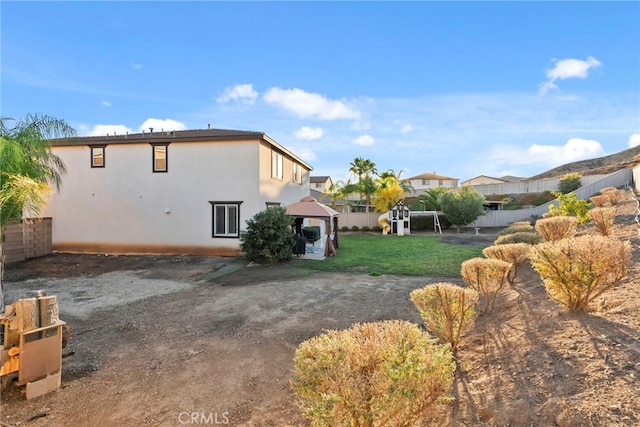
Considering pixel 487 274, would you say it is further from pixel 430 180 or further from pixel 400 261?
pixel 430 180

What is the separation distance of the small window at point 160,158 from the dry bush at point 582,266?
15.4m

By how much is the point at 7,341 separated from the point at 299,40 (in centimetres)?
1213

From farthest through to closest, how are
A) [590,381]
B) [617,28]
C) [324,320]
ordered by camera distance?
[617,28] < [324,320] < [590,381]

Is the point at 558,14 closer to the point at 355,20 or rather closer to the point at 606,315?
the point at 355,20

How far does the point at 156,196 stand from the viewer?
605 inches

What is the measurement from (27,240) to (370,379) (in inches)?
682

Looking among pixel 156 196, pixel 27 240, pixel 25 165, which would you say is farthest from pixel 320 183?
pixel 25 165

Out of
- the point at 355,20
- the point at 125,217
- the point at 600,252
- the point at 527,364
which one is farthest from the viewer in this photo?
the point at 125,217

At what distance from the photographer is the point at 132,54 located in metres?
12.1

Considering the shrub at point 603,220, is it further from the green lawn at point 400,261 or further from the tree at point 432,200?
the tree at point 432,200

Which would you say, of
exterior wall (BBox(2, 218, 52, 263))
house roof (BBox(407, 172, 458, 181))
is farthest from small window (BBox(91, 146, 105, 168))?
house roof (BBox(407, 172, 458, 181))

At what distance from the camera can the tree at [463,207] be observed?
25.9 meters


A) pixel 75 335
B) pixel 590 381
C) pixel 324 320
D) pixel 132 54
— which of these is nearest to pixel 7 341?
pixel 75 335

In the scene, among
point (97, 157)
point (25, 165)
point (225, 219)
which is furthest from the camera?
point (97, 157)
